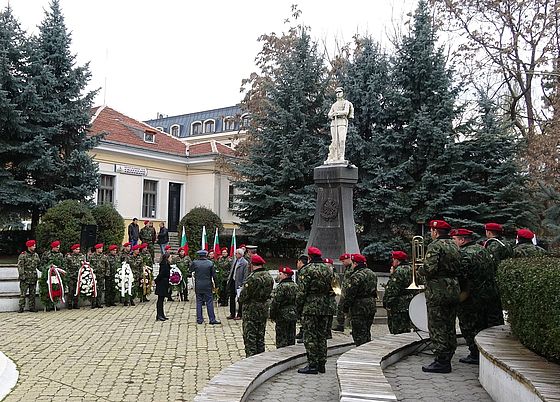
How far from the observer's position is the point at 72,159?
23.5 metres

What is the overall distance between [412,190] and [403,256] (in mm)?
14545

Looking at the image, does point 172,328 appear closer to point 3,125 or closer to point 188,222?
point 3,125

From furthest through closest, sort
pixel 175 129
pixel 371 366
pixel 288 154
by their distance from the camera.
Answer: pixel 175 129, pixel 288 154, pixel 371 366

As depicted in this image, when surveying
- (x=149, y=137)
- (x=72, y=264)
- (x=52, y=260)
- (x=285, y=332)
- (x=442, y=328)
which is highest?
(x=149, y=137)

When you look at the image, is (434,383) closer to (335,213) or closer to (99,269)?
(335,213)

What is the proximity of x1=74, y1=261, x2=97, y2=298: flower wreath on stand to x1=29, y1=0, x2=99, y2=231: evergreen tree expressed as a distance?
6964 mm

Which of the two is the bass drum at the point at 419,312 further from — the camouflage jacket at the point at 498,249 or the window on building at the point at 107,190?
the window on building at the point at 107,190

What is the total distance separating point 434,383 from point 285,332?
309 cm

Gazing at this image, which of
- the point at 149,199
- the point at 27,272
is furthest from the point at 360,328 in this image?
the point at 149,199

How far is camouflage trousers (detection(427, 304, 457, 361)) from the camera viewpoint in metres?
7.53

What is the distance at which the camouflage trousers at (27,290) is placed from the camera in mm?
15938

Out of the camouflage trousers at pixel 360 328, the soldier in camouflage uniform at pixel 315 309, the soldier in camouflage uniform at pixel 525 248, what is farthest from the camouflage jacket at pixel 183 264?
the soldier in camouflage uniform at pixel 525 248

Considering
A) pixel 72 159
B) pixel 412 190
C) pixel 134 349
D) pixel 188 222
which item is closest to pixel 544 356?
pixel 134 349

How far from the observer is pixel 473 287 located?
8023 millimetres
